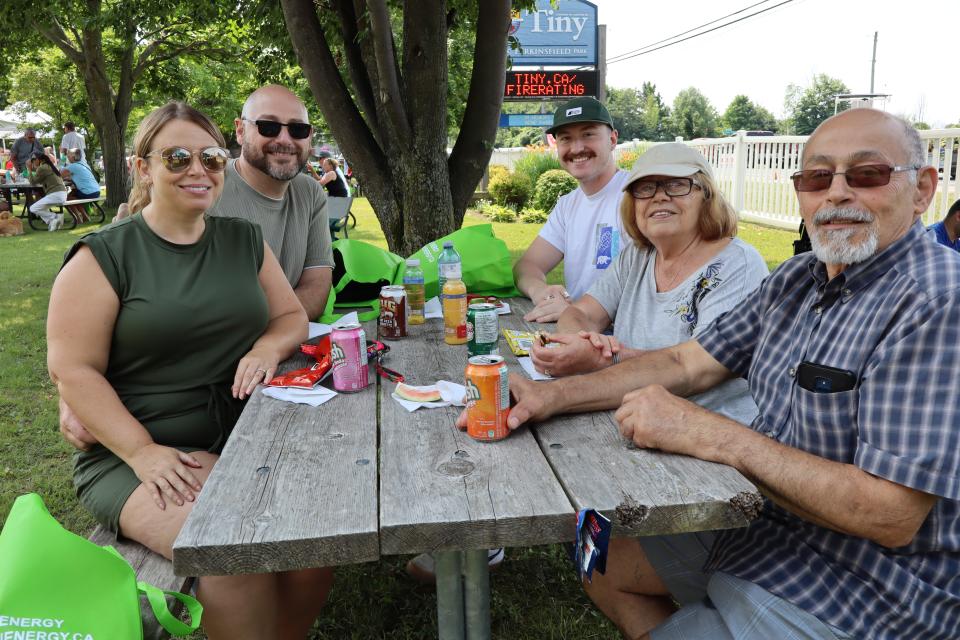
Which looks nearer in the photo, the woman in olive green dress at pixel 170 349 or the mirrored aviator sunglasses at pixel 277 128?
the woman in olive green dress at pixel 170 349

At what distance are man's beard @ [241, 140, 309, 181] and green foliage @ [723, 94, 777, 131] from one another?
9923cm

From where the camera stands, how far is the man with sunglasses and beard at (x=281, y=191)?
3.37m

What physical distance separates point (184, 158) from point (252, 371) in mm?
742

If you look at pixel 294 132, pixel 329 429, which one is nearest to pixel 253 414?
pixel 329 429

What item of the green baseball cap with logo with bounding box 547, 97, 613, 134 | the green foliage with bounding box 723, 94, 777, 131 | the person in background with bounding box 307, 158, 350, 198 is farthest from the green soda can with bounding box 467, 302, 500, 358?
the green foliage with bounding box 723, 94, 777, 131

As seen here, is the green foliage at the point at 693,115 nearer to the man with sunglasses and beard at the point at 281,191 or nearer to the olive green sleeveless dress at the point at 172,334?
the man with sunglasses and beard at the point at 281,191

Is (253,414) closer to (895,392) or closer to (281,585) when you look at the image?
(281,585)

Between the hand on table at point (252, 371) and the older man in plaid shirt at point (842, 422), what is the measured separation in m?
0.91

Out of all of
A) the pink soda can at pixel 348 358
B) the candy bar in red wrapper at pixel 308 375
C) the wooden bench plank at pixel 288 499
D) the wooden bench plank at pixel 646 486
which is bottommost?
the wooden bench plank at pixel 646 486

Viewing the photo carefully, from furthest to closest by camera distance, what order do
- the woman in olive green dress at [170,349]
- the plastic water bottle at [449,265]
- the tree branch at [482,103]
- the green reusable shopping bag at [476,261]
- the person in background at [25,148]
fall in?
1. the person in background at [25,148]
2. the tree branch at [482,103]
3. the green reusable shopping bag at [476,261]
4. the plastic water bottle at [449,265]
5. the woman in olive green dress at [170,349]

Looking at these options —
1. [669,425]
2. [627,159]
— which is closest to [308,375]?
[669,425]

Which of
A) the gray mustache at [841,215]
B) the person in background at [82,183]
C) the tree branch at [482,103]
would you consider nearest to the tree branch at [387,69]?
the tree branch at [482,103]

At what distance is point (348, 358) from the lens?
2.20 meters

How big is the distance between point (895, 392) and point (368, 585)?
2.27 meters
